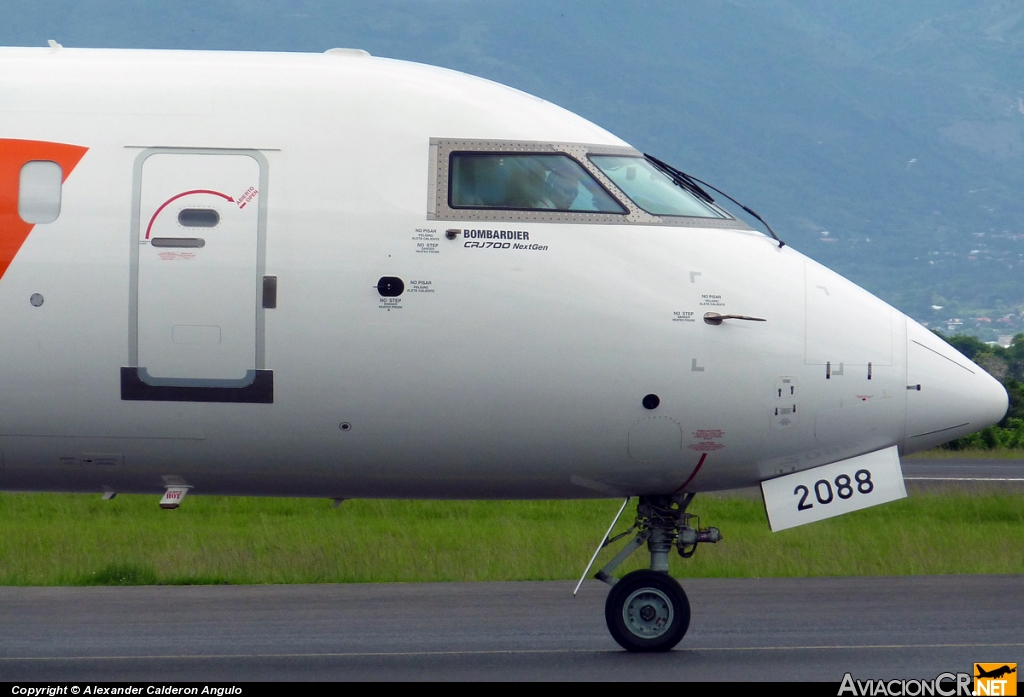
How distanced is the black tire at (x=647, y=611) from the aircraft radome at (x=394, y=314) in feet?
2.78

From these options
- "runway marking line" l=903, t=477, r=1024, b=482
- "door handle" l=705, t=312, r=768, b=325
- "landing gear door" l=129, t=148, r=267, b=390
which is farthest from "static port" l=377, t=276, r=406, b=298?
"runway marking line" l=903, t=477, r=1024, b=482

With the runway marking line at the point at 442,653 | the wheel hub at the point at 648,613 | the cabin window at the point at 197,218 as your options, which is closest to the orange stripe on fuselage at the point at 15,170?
the cabin window at the point at 197,218

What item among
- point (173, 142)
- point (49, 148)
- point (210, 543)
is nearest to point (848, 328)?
point (173, 142)

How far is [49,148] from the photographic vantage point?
9055 mm

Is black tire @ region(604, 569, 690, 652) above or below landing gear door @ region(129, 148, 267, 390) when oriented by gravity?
below

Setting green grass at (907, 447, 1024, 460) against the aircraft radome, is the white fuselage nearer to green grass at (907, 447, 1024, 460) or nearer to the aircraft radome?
the aircraft radome

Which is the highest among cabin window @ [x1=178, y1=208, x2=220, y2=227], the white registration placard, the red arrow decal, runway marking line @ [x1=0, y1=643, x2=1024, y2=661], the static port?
the red arrow decal

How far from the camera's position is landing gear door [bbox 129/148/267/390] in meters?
8.82

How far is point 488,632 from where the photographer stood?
460 inches

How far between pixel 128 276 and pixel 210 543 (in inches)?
360

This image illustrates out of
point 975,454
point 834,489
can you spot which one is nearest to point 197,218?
point 834,489

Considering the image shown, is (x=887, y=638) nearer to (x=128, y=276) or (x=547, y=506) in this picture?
(x=128, y=276)

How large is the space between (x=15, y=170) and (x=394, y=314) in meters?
2.89

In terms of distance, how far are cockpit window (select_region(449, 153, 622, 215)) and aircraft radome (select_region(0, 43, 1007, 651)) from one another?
0.06 feet
